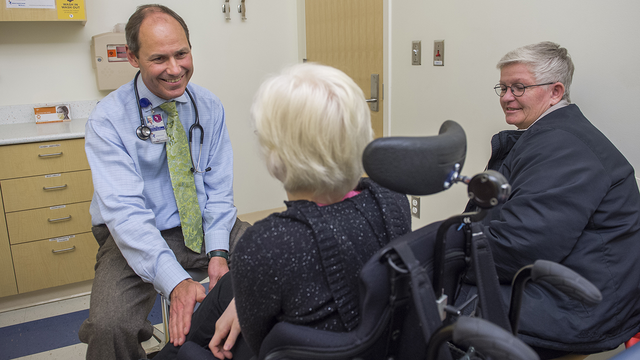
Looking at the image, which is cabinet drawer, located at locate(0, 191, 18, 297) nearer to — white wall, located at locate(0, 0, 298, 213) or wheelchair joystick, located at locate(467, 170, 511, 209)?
white wall, located at locate(0, 0, 298, 213)

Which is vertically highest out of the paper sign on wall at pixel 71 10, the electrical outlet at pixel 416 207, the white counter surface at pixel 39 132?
the paper sign on wall at pixel 71 10

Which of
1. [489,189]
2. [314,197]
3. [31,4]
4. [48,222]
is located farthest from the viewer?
[31,4]

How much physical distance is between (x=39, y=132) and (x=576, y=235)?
8.78 feet

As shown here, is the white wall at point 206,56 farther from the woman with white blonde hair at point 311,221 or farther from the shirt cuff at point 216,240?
the woman with white blonde hair at point 311,221

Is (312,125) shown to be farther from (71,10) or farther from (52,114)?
(52,114)

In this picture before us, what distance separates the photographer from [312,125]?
2.71ft

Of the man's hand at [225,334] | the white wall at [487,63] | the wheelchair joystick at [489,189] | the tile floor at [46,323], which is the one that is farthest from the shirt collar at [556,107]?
the tile floor at [46,323]

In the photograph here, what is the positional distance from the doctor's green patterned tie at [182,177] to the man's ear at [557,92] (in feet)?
4.36

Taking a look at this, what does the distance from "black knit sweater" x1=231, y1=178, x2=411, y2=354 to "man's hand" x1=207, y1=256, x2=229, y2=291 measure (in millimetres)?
728

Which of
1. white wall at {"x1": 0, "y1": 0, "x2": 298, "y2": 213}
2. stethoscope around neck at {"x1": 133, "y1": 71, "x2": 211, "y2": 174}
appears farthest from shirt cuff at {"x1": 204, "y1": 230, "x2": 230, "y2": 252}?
white wall at {"x1": 0, "y1": 0, "x2": 298, "y2": 213}

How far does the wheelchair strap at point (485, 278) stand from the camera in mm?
832

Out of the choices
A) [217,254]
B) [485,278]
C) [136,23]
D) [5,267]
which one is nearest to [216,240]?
[217,254]

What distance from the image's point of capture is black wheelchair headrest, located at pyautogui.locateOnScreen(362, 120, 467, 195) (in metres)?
0.70

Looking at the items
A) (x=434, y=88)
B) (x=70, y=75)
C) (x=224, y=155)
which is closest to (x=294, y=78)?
(x=224, y=155)
